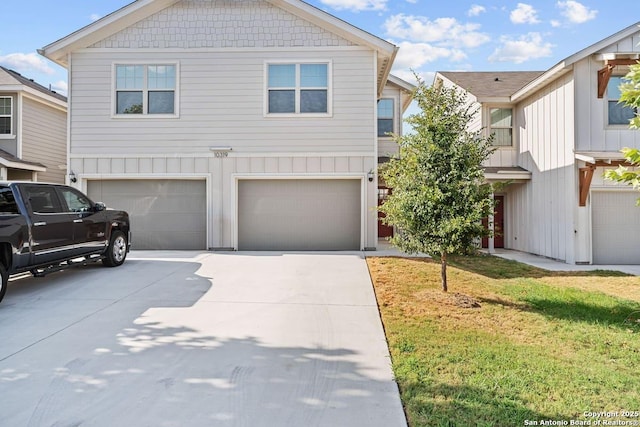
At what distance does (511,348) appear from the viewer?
4445mm

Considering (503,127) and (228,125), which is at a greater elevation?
(503,127)

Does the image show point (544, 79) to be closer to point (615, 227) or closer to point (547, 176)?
point (547, 176)

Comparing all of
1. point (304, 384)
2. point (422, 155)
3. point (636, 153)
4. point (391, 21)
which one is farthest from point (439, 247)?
point (391, 21)

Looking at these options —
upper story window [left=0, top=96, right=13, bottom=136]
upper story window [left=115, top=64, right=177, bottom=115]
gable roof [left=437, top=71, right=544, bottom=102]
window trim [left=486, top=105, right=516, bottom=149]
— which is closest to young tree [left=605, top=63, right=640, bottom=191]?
gable roof [left=437, top=71, right=544, bottom=102]

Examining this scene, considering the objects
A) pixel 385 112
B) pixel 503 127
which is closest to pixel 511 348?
pixel 503 127

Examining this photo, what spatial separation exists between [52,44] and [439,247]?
1235cm

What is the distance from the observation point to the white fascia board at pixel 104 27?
11.4 meters

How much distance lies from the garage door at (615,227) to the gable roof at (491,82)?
4685 millimetres

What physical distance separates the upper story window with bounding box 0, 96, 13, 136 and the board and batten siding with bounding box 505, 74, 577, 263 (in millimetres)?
18256

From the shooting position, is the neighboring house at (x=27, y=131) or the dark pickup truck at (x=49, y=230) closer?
the dark pickup truck at (x=49, y=230)

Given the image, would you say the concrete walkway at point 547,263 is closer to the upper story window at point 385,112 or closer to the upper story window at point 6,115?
the upper story window at point 385,112

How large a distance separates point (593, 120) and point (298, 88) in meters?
8.19

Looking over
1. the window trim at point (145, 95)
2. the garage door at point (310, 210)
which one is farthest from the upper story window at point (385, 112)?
the window trim at point (145, 95)

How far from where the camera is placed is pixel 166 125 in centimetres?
1173
